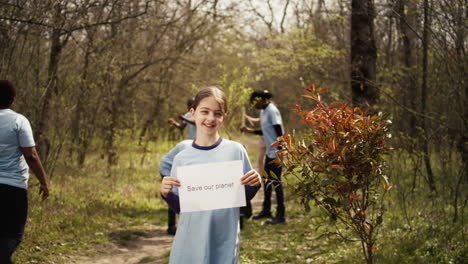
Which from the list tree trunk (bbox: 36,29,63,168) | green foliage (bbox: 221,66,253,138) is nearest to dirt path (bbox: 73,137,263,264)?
tree trunk (bbox: 36,29,63,168)

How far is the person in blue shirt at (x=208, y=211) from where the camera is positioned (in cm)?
282

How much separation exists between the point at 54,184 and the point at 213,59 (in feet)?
28.4

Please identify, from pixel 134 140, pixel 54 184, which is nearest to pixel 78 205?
pixel 54 184

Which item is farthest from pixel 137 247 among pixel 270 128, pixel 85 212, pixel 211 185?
pixel 211 185

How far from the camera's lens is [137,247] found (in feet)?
23.6

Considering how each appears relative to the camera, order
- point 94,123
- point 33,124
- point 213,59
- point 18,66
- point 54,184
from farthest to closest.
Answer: point 213,59
point 94,123
point 54,184
point 33,124
point 18,66

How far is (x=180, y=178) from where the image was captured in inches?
111

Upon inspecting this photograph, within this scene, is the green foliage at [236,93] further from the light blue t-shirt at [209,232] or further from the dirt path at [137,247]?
the light blue t-shirt at [209,232]

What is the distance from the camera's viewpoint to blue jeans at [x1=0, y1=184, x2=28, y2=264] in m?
4.14

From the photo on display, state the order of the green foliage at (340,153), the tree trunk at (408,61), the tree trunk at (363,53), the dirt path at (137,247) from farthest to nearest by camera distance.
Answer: the tree trunk at (363,53) < the dirt path at (137,247) < the tree trunk at (408,61) < the green foliage at (340,153)

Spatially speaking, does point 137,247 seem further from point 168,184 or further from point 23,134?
point 168,184

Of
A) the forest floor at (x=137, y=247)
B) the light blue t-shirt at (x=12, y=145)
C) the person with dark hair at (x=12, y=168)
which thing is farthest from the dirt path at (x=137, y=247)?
the light blue t-shirt at (x=12, y=145)

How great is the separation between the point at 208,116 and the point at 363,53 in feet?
15.1

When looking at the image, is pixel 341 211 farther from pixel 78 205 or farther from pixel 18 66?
pixel 78 205
